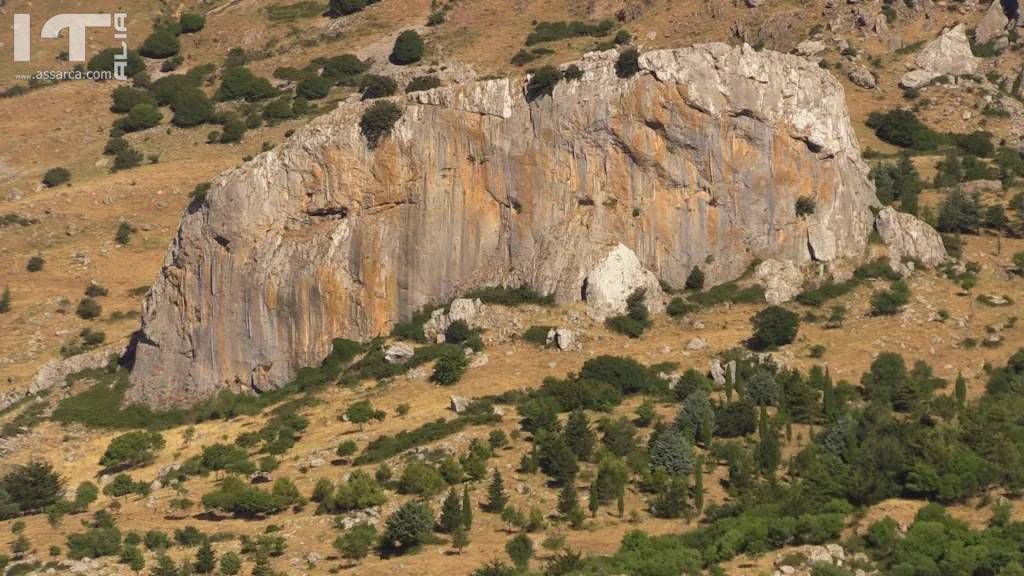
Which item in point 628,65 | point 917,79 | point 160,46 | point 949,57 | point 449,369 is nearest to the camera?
point 449,369

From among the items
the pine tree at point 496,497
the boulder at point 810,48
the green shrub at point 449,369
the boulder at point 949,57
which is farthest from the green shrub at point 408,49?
the pine tree at point 496,497

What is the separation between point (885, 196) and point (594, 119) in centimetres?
1485

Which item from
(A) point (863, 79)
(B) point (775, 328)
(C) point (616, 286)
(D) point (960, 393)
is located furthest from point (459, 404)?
(A) point (863, 79)

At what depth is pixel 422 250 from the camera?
87.8 metres

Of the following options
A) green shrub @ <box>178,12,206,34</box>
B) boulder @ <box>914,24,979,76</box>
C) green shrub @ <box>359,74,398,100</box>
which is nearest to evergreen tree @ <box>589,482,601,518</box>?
green shrub @ <box>359,74,398,100</box>

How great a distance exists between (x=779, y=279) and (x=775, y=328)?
175 inches

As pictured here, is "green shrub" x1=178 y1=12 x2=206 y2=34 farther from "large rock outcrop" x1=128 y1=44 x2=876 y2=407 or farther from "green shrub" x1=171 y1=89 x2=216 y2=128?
"large rock outcrop" x1=128 y1=44 x2=876 y2=407

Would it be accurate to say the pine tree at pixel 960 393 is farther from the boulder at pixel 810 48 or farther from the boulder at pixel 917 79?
the boulder at pixel 810 48

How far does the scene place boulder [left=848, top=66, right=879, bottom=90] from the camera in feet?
360

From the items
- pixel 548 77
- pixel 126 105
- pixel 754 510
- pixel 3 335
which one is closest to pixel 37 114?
pixel 126 105

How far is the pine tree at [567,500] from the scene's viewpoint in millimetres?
71250

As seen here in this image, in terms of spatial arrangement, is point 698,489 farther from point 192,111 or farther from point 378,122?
point 192,111

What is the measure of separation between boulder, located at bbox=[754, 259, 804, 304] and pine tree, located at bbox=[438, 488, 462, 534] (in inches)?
839

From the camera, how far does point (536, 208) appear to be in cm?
8775
